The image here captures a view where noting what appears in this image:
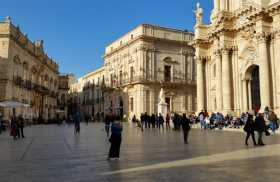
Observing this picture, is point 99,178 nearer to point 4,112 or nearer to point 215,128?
point 215,128

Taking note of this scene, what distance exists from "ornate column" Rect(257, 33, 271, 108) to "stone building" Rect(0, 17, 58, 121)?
24.1 metres

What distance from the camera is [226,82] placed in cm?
2527

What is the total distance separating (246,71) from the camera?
25.0 m

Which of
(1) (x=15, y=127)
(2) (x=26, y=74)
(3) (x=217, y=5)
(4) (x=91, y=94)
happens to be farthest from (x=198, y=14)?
(4) (x=91, y=94)

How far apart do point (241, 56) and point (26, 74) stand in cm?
2647

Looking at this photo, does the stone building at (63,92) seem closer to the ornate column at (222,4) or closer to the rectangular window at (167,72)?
the rectangular window at (167,72)

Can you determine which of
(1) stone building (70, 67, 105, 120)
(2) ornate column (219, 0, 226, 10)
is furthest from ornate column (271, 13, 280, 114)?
(1) stone building (70, 67, 105, 120)

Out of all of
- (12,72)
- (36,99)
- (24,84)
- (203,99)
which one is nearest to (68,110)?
(36,99)

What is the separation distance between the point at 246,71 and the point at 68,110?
2206 inches

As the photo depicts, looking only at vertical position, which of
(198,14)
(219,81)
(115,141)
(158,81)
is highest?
(198,14)

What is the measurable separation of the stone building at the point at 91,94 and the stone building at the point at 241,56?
30224 millimetres

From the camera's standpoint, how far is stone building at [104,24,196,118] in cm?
4241

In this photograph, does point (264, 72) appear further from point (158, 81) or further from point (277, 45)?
point (158, 81)

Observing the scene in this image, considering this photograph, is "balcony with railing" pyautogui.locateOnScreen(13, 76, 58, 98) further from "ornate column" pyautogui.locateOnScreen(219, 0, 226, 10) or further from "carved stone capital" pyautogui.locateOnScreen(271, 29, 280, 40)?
"carved stone capital" pyautogui.locateOnScreen(271, 29, 280, 40)
